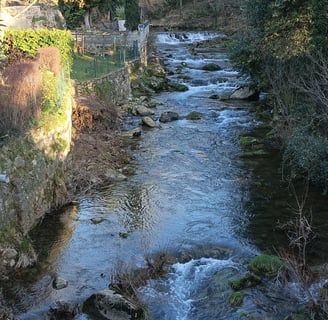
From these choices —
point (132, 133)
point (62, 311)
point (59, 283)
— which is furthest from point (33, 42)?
point (62, 311)

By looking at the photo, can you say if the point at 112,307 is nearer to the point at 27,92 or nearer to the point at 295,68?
the point at 27,92

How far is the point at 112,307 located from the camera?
977 cm

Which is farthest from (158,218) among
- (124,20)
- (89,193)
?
(124,20)

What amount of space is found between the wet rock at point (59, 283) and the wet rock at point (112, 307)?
1.01m

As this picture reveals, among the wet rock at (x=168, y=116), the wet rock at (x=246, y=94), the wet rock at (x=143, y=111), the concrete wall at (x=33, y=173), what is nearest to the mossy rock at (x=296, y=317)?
the concrete wall at (x=33, y=173)

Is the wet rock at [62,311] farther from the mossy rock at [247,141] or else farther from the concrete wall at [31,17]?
the concrete wall at [31,17]

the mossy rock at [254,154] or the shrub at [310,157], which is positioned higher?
the shrub at [310,157]

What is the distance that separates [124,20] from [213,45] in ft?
35.7

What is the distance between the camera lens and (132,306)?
977 centimetres

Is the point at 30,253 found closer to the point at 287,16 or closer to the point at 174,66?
the point at 287,16

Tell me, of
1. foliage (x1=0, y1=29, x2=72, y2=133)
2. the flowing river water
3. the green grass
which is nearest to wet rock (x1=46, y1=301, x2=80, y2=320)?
the flowing river water

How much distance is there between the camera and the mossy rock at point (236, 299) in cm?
1020

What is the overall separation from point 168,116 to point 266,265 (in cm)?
1528

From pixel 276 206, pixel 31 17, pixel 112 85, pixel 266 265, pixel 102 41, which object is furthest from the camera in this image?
pixel 102 41
